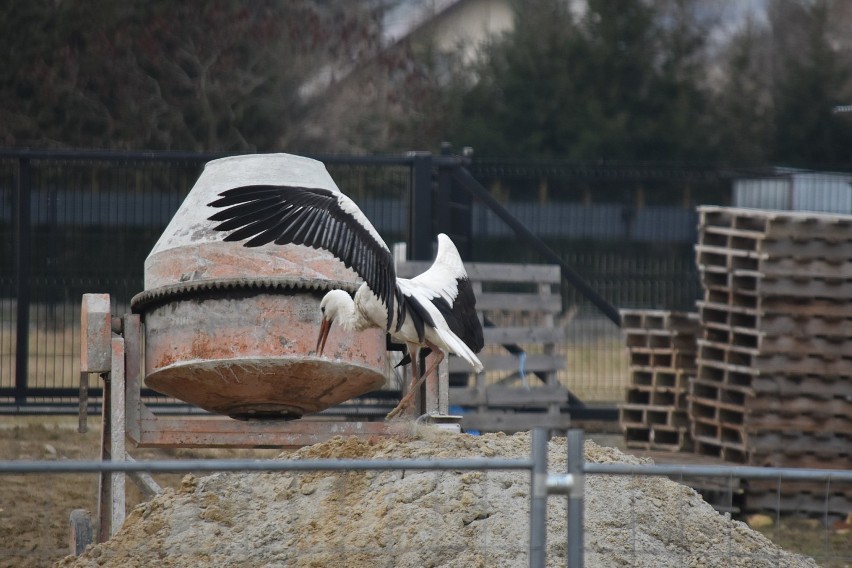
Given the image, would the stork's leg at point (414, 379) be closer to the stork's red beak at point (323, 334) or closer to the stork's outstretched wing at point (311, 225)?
the stork's outstretched wing at point (311, 225)

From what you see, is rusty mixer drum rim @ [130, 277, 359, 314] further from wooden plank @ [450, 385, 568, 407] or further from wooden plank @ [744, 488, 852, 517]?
wooden plank @ [744, 488, 852, 517]

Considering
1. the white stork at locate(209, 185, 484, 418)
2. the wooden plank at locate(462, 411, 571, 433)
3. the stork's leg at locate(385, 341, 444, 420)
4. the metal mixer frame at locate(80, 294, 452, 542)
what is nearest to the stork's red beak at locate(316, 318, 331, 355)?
the white stork at locate(209, 185, 484, 418)

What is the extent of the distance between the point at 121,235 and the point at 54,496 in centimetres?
363

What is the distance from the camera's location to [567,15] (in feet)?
117

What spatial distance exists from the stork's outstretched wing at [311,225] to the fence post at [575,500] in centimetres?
369

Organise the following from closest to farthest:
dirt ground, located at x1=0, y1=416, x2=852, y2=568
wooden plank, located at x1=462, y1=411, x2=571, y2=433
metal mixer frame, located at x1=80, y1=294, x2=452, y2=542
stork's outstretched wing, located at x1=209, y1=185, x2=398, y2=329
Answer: stork's outstretched wing, located at x1=209, y1=185, x2=398, y2=329
metal mixer frame, located at x1=80, y1=294, x2=452, y2=542
dirt ground, located at x1=0, y1=416, x2=852, y2=568
wooden plank, located at x1=462, y1=411, x2=571, y2=433

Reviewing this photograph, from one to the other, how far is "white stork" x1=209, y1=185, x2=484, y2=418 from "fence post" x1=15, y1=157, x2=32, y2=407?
5366 mm

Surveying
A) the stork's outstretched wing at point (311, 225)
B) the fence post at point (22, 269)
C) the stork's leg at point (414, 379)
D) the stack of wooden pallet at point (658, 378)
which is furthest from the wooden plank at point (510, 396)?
the stork's outstretched wing at point (311, 225)

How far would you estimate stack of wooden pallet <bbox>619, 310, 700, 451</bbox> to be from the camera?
13.5 meters

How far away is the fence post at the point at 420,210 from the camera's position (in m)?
13.7

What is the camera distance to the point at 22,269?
13.5m

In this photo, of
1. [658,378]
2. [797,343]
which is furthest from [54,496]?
[797,343]

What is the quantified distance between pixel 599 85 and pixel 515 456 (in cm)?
2683

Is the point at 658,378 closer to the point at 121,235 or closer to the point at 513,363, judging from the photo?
the point at 513,363
